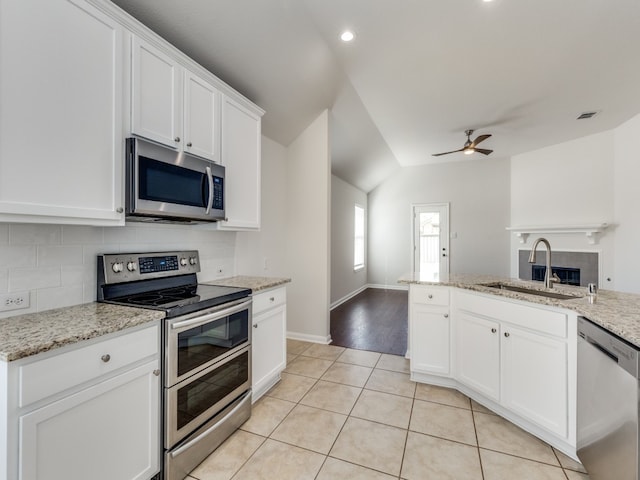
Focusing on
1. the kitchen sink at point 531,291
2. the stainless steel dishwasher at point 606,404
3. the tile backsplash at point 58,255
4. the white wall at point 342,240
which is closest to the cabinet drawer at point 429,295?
the kitchen sink at point 531,291

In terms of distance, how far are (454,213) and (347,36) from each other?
5085 millimetres

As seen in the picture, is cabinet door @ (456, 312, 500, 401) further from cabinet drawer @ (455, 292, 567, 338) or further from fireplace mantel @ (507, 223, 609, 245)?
fireplace mantel @ (507, 223, 609, 245)

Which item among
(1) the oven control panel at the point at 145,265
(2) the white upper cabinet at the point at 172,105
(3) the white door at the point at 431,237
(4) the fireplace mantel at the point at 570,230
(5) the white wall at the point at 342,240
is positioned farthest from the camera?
(3) the white door at the point at 431,237

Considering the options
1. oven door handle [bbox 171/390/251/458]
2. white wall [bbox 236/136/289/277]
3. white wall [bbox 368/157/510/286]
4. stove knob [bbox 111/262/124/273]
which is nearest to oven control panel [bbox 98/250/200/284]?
stove knob [bbox 111/262/124/273]

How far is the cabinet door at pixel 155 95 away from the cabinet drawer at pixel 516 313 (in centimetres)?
240

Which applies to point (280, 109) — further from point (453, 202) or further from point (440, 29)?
point (453, 202)

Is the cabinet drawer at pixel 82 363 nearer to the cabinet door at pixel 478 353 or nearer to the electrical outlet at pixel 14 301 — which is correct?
the electrical outlet at pixel 14 301

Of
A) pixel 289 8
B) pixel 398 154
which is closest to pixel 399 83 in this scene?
pixel 289 8

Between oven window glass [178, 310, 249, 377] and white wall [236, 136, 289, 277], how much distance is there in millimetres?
1107

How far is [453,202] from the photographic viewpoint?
679cm

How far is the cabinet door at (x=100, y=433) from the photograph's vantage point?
108cm

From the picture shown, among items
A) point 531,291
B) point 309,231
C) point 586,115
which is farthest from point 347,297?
point 586,115

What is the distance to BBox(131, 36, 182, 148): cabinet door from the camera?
1667 mm

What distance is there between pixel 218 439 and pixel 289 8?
Result: 3.03 metres
